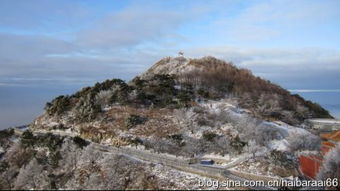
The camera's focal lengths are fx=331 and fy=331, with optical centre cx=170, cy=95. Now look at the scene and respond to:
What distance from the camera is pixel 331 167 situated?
99.1 ft

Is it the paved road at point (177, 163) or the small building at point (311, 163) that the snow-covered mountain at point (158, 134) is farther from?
the small building at point (311, 163)

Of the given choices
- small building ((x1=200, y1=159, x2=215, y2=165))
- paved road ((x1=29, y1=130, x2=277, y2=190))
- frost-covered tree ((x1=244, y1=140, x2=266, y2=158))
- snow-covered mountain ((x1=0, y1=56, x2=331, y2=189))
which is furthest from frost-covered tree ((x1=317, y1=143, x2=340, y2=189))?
small building ((x1=200, y1=159, x2=215, y2=165))

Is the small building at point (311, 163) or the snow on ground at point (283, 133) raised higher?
the snow on ground at point (283, 133)

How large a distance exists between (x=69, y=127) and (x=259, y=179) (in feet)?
82.9

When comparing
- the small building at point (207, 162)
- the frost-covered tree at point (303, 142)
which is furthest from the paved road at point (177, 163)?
the frost-covered tree at point (303, 142)

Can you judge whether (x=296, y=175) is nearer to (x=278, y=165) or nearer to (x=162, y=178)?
(x=278, y=165)

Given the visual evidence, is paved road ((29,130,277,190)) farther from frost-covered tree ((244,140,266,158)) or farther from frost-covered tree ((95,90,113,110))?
frost-covered tree ((95,90,113,110))

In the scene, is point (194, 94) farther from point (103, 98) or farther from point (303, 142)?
point (303, 142)

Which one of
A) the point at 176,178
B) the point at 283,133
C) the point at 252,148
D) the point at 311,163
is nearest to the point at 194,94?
the point at 283,133

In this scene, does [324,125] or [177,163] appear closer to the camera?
[177,163]

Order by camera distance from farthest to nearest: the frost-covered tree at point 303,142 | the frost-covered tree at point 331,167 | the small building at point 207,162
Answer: the frost-covered tree at point 303,142 → the small building at point 207,162 → the frost-covered tree at point 331,167

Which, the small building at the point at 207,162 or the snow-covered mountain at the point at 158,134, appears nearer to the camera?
the snow-covered mountain at the point at 158,134

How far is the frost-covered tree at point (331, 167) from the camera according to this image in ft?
95.4

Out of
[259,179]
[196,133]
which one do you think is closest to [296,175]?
[259,179]
